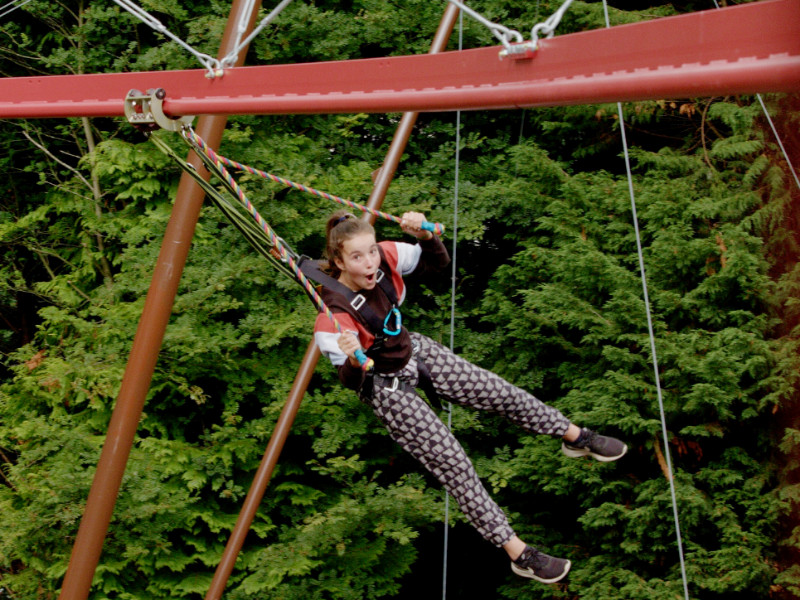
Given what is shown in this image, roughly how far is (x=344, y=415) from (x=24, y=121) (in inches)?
138

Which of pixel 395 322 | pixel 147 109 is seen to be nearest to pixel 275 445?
pixel 395 322

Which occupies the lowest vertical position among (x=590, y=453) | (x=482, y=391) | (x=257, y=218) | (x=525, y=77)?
(x=590, y=453)

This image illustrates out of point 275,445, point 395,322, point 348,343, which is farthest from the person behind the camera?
point 275,445

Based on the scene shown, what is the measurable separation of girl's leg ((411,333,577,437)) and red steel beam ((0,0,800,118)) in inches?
46.9

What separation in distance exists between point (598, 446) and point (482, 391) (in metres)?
0.49

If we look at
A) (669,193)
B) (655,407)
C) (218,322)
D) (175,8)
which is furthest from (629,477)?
(175,8)

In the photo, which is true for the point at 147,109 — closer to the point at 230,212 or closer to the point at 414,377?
the point at 230,212

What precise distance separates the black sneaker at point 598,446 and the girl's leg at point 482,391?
0.06 m

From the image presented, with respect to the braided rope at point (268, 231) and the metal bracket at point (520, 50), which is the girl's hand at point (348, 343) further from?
the metal bracket at point (520, 50)

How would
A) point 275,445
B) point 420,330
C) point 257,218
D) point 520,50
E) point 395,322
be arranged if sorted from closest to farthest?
point 520,50 → point 257,218 → point 395,322 → point 275,445 → point 420,330

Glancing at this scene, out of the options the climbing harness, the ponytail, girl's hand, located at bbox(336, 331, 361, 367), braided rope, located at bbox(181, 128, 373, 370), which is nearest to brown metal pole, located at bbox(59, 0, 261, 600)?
the climbing harness

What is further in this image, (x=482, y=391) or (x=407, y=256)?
(x=482, y=391)

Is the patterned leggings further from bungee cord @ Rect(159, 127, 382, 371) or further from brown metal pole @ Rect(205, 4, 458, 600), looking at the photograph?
brown metal pole @ Rect(205, 4, 458, 600)

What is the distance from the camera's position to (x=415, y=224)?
2.92 m
